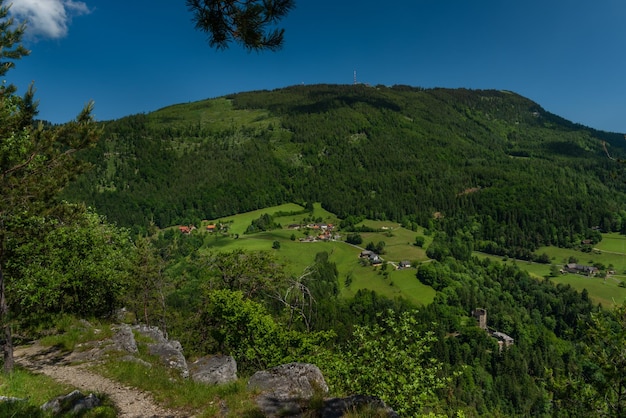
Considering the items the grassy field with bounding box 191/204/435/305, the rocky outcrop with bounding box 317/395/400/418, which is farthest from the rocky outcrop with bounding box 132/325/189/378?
the grassy field with bounding box 191/204/435/305

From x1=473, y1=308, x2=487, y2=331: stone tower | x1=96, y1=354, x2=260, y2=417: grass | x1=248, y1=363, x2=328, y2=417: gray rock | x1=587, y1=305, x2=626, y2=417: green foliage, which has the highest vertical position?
x1=248, y1=363, x2=328, y2=417: gray rock

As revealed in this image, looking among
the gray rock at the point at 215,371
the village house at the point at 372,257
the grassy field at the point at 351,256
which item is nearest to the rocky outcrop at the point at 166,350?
the gray rock at the point at 215,371

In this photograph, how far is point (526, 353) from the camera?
11256 centimetres

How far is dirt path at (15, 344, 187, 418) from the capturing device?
11.5m

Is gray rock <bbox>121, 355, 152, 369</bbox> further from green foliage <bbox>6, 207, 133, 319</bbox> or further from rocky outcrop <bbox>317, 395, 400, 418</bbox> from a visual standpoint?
rocky outcrop <bbox>317, 395, 400, 418</bbox>

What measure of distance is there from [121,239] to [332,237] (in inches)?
6728

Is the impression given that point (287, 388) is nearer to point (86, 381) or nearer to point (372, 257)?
point (86, 381)

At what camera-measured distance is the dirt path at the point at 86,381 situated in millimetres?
11469

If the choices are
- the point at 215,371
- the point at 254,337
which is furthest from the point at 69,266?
the point at 215,371

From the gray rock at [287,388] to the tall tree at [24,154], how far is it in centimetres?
993

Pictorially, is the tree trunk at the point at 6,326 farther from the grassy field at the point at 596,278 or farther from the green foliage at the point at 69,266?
the grassy field at the point at 596,278

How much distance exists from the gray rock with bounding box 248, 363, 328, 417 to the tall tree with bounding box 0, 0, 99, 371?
32.6 ft

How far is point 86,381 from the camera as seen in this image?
14414 mm

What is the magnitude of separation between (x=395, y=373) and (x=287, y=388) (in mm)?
5452
